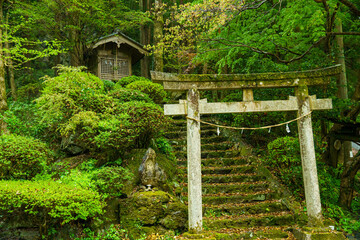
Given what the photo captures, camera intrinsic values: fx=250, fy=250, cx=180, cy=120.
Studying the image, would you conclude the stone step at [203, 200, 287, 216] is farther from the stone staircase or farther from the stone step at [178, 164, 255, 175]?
the stone step at [178, 164, 255, 175]

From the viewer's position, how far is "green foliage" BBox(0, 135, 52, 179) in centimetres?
527

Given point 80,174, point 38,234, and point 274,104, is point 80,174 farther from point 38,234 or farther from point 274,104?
point 274,104

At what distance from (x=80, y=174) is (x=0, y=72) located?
5113mm

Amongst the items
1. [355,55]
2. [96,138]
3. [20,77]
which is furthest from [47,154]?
[20,77]

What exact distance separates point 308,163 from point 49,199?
5.19 m

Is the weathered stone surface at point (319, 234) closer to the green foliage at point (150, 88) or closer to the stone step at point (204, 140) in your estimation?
the stone step at point (204, 140)

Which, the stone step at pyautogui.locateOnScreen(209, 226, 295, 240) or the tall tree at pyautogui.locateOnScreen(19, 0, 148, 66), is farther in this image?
the tall tree at pyautogui.locateOnScreen(19, 0, 148, 66)

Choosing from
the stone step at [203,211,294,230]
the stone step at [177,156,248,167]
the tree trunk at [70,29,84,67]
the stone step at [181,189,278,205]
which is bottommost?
the stone step at [203,211,294,230]

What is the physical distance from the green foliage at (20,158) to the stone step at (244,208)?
4127 millimetres

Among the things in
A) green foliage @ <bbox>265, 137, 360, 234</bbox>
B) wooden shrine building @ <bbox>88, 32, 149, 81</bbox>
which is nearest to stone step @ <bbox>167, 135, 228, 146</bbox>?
green foliage @ <bbox>265, 137, 360, 234</bbox>

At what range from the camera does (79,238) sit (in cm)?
510

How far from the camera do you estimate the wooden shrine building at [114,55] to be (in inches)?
621

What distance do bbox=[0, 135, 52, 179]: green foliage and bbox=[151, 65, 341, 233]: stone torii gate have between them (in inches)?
124

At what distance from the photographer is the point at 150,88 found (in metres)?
11.4
